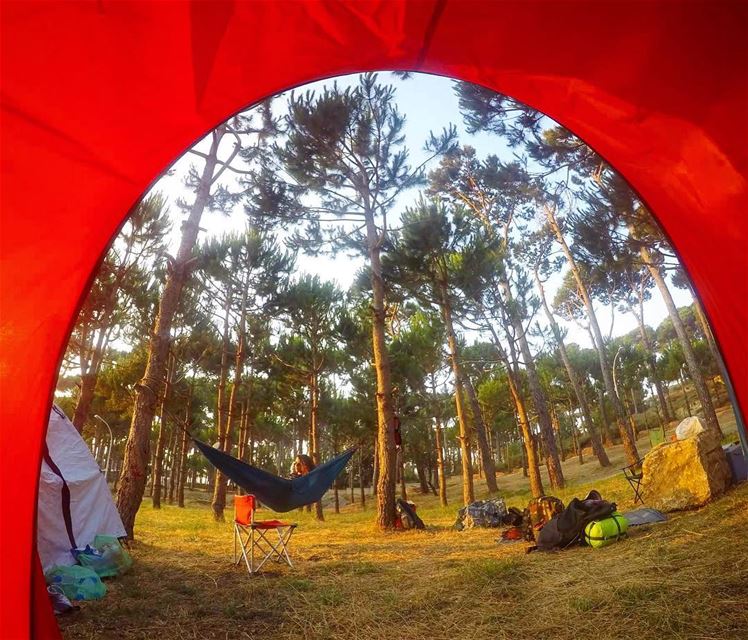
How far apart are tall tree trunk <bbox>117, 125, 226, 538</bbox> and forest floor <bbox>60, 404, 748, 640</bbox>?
1.78 ft

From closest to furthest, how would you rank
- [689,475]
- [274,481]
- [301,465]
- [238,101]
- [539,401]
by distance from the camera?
[238,101], [274,481], [689,475], [301,465], [539,401]

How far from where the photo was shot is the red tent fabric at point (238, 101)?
3.51 ft

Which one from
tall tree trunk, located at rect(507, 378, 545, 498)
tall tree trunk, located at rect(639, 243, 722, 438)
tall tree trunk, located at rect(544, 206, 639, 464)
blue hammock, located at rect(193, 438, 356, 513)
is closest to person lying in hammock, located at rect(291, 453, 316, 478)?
blue hammock, located at rect(193, 438, 356, 513)

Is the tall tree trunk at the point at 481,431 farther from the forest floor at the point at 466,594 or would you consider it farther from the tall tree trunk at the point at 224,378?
the forest floor at the point at 466,594

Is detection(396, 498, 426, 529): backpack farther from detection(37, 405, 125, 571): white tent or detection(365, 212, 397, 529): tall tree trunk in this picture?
detection(37, 405, 125, 571): white tent

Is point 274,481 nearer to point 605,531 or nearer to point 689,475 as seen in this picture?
point 605,531

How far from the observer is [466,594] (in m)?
2.68

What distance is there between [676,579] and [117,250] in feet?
27.4

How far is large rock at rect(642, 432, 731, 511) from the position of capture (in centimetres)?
448

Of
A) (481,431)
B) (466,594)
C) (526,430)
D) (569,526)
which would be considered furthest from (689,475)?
(481,431)

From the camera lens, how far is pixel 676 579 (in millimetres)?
2457

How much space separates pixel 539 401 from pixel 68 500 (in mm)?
7979

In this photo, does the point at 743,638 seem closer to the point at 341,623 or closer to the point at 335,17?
the point at 341,623

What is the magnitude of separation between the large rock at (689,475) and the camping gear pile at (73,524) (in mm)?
4712
